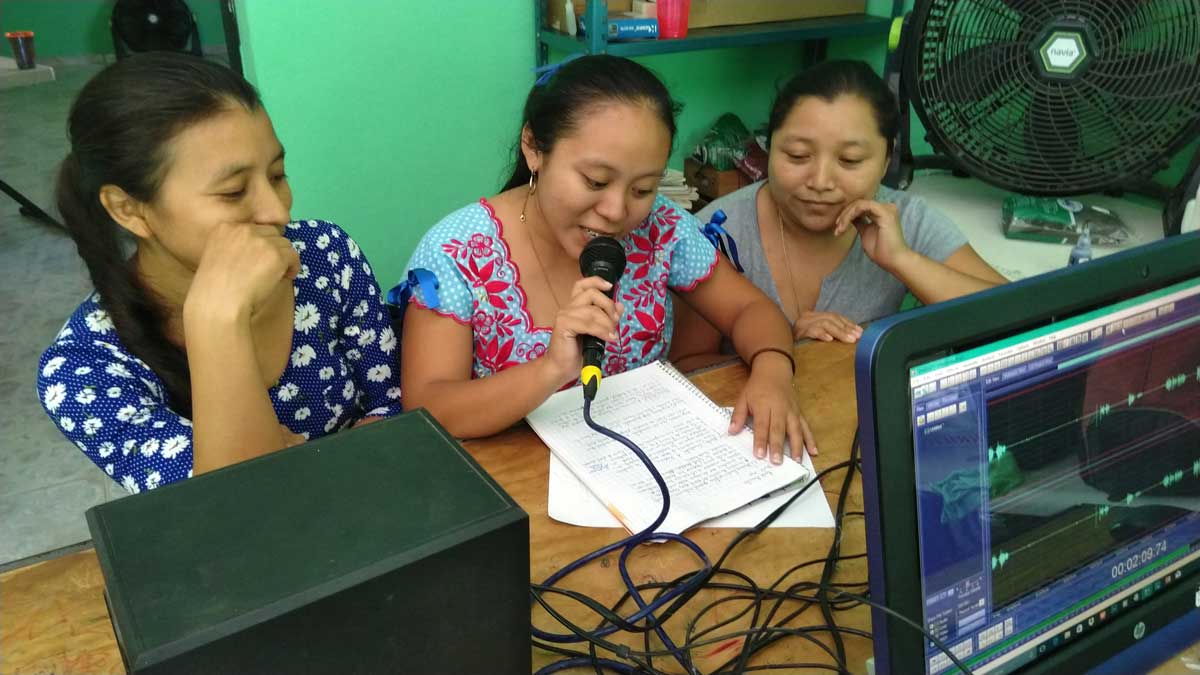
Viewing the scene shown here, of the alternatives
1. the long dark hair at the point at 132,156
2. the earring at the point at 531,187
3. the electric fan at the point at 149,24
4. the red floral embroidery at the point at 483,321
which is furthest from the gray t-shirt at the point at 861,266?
the electric fan at the point at 149,24

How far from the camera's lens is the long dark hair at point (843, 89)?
58.7 inches

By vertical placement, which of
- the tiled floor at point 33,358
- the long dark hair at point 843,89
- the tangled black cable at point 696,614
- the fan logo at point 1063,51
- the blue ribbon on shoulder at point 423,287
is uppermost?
the fan logo at point 1063,51

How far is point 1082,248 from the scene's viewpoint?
1515mm

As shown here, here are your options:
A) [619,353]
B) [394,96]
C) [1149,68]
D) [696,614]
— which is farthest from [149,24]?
[696,614]

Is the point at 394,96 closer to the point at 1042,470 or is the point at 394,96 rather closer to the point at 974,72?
the point at 974,72

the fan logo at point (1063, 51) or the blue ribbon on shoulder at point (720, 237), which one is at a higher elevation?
the fan logo at point (1063, 51)

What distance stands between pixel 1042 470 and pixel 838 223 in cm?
92

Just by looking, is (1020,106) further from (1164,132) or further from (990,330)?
(990,330)

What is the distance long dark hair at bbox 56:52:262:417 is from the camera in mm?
988

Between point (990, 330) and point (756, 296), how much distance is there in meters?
0.89

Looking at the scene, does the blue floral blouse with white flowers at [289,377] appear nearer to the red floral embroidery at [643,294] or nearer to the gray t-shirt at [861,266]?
the red floral embroidery at [643,294]

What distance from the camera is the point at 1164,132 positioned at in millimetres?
1523

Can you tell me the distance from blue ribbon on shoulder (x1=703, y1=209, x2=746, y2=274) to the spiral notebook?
404 mm

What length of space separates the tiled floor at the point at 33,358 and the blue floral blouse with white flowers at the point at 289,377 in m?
0.19
